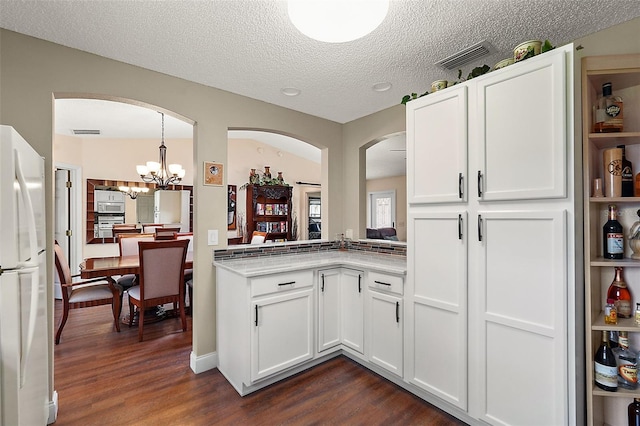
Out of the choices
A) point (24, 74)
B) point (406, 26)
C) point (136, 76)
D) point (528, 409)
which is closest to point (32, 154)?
point (24, 74)

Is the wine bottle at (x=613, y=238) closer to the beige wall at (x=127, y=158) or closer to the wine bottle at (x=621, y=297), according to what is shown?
the wine bottle at (x=621, y=297)

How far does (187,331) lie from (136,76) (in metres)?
2.54

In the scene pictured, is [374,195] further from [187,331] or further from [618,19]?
[618,19]

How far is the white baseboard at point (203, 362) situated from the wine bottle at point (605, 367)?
252 centimetres

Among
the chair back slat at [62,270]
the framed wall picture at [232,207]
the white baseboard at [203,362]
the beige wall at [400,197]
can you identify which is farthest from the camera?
the beige wall at [400,197]

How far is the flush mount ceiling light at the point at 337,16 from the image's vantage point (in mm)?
1262

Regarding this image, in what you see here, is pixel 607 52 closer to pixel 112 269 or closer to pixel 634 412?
pixel 634 412

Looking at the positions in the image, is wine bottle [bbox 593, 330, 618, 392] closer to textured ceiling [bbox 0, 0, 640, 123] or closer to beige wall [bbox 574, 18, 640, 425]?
beige wall [bbox 574, 18, 640, 425]

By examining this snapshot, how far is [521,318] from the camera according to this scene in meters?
1.57

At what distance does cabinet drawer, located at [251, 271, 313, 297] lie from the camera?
6.94ft

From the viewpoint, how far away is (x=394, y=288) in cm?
221

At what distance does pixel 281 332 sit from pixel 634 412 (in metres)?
2.03

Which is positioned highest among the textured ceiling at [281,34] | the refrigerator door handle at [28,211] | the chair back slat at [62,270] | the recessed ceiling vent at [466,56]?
the textured ceiling at [281,34]

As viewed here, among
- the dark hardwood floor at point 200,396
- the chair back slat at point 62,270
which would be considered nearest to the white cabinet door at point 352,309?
the dark hardwood floor at point 200,396
